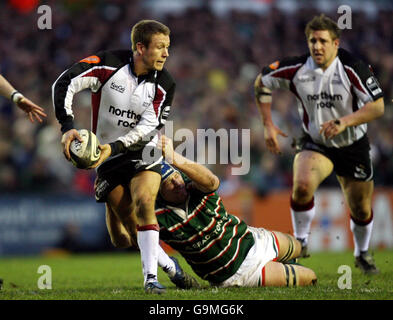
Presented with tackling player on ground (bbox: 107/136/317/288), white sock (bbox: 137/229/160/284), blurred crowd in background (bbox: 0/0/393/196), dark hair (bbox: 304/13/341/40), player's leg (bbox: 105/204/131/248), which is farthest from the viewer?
blurred crowd in background (bbox: 0/0/393/196)

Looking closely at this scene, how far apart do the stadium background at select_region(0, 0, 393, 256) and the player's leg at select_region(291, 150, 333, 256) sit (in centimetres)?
476

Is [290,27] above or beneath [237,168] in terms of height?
above

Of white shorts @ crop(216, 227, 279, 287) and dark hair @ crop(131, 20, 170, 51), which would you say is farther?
dark hair @ crop(131, 20, 170, 51)

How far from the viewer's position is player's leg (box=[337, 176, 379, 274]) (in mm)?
7766

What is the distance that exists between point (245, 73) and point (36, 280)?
11.1 meters

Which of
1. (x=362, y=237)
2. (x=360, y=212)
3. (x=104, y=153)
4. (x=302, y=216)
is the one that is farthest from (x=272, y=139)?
(x=104, y=153)

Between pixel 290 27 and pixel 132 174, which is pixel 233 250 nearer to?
pixel 132 174

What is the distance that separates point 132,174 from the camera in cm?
659

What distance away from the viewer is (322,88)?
7.64 meters

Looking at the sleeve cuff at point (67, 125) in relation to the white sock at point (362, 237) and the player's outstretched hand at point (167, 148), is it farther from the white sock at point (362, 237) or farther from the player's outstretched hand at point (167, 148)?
the white sock at point (362, 237)

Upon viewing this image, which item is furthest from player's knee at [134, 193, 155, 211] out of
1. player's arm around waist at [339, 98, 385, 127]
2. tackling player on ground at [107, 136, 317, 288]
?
player's arm around waist at [339, 98, 385, 127]

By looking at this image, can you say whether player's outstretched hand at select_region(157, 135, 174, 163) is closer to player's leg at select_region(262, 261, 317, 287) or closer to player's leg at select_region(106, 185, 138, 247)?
player's leg at select_region(106, 185, 138, 247)

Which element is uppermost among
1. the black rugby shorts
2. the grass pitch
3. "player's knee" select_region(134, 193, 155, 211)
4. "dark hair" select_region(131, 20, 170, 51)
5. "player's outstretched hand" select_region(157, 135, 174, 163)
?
"dark hair" select_region(131, 20, 170, 51)
